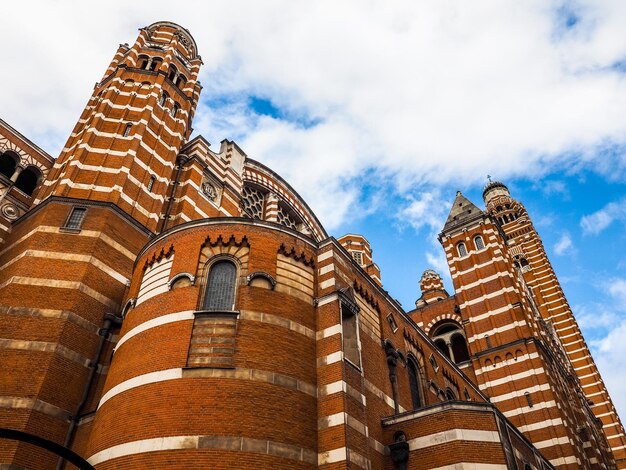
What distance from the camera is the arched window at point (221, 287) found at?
639 inches

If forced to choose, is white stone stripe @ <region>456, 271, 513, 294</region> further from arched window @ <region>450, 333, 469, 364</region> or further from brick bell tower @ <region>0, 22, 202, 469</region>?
brick bell tower @ <region>0, 22, 202, 469</region>

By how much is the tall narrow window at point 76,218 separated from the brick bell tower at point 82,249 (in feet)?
0.15

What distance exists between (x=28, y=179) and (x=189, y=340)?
724 inches

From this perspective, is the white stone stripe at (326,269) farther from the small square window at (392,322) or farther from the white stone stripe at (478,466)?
the white stone stripe at (478,466)

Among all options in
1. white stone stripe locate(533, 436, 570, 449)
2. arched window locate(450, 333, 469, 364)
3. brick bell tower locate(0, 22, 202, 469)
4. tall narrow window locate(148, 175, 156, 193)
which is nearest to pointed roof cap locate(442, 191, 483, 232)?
arched window locate(450, 333, 469, 364)

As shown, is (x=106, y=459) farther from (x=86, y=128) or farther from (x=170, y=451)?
(x=86, y=128)

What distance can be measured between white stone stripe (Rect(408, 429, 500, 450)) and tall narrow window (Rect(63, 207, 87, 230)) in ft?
50.2

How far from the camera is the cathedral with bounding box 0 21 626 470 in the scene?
547 inches

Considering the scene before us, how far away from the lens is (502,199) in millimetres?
84062

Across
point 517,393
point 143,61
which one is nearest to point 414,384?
point 517,393

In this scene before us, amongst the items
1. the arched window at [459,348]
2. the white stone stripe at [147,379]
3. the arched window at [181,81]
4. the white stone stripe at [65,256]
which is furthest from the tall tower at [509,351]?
the white stone stripe at [65,256]

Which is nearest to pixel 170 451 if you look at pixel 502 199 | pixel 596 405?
pixel 596 405

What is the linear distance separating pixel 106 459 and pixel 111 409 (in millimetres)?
1460

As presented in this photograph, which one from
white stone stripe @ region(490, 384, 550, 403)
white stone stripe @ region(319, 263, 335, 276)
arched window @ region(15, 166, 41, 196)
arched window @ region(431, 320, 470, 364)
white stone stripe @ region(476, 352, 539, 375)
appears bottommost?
white stone stripe @ region(319, 263, 335, 276)
